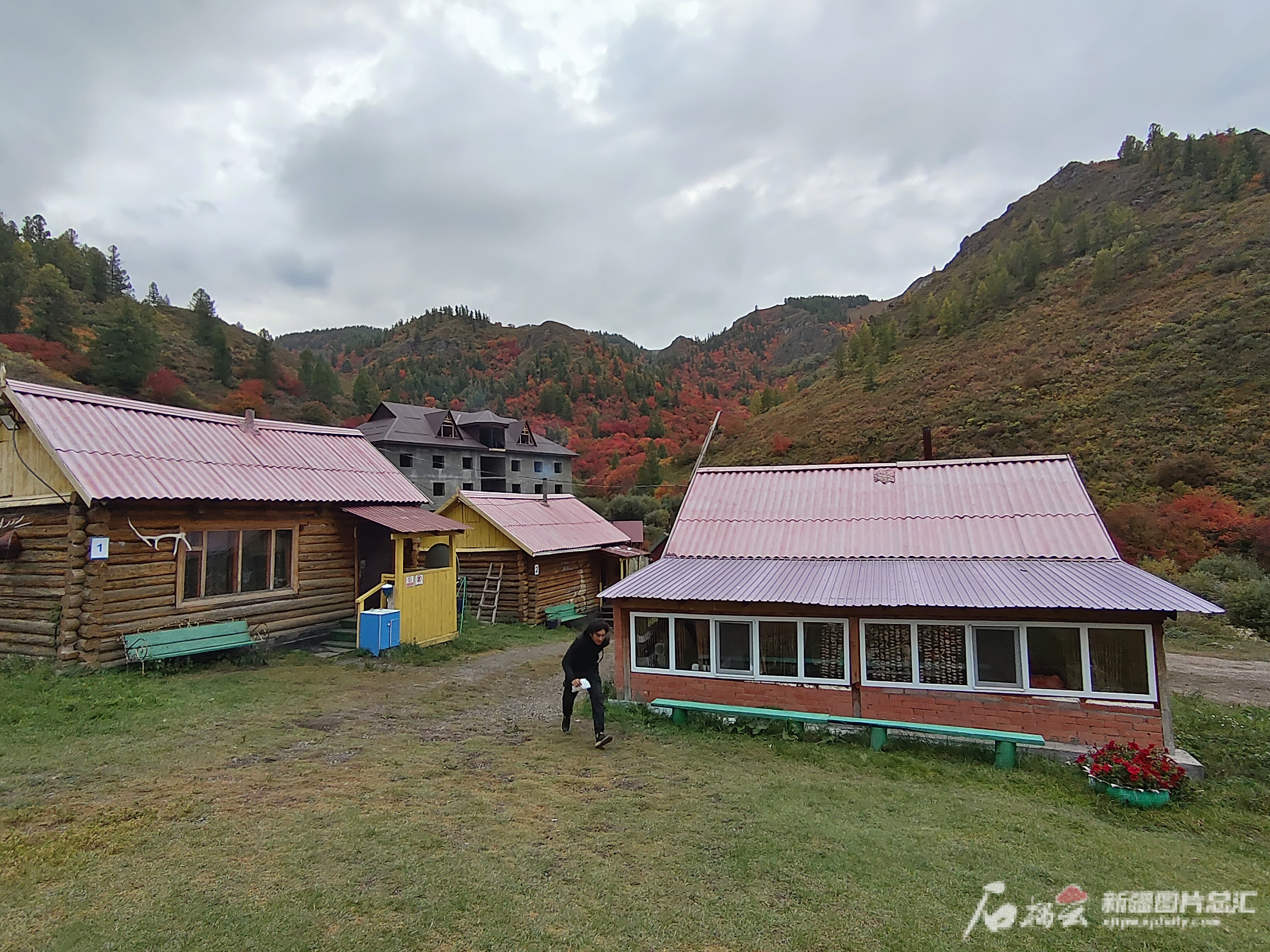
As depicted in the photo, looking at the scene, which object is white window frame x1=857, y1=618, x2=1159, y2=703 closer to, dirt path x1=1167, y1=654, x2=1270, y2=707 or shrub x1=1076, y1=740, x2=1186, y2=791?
shrub x1=1076, y1=740, x2=1186, y2=791

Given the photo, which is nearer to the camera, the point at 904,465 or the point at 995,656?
the point at 995,656

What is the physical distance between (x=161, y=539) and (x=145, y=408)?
405cm

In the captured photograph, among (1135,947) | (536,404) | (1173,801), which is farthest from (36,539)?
(536,404)

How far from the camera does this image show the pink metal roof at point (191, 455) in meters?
11.6

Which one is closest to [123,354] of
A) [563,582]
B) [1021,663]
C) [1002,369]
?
[563,582]

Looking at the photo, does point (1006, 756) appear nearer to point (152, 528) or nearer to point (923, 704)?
point (923, 704)

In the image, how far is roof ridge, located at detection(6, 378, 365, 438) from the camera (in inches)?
473

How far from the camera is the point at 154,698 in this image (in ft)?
32.4

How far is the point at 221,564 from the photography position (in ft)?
44.2

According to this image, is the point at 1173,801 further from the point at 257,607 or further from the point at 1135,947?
the point at 257,607

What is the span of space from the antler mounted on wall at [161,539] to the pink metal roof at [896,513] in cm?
997

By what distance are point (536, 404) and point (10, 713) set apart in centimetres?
8684

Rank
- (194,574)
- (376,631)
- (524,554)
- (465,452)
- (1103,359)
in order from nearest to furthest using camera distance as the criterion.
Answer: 1. (194,574)
2. (376,631)
3. (524,554)
4. (1103,359)
5. (465,452)

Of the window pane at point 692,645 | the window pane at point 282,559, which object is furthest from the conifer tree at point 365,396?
the window pane at point 692,645
